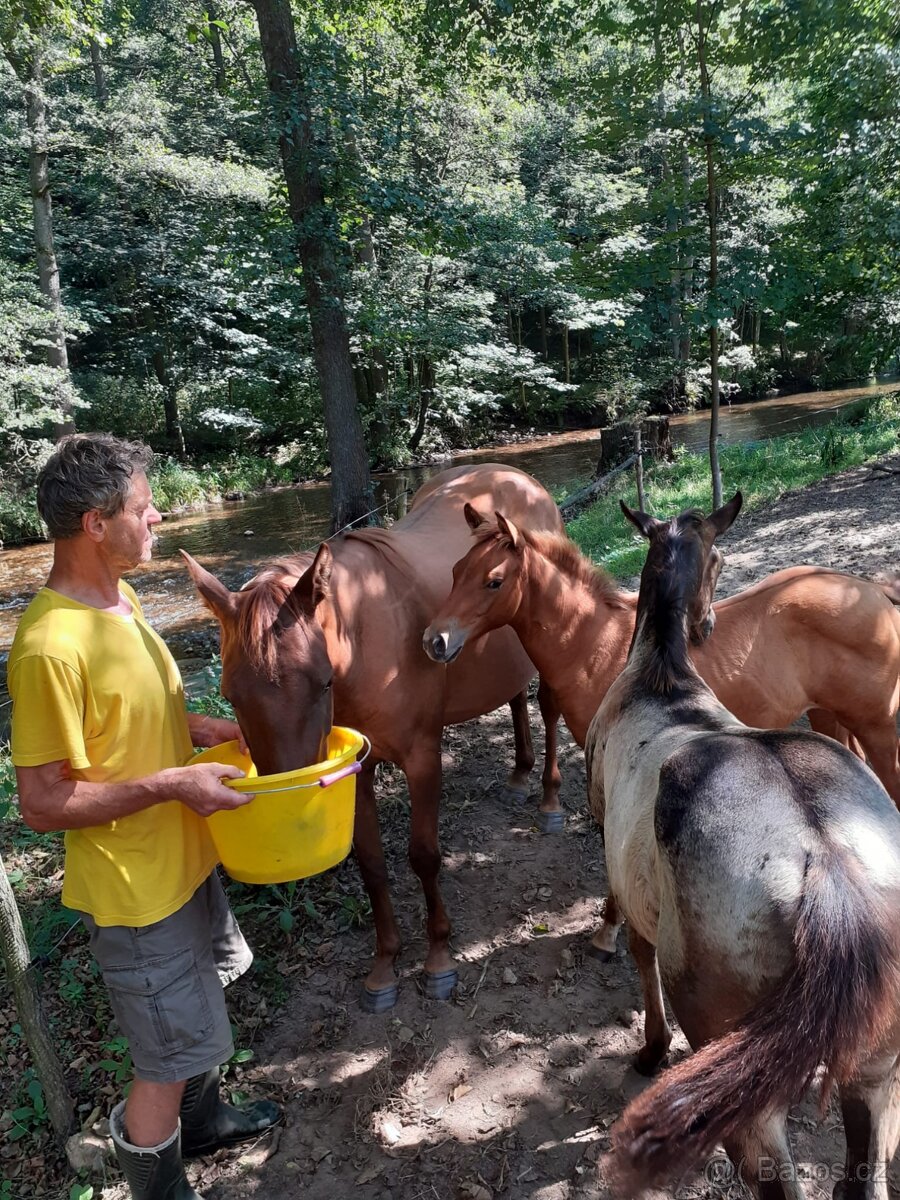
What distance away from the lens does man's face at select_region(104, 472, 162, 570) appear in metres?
1.89

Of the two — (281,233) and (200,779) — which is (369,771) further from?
(281,233)

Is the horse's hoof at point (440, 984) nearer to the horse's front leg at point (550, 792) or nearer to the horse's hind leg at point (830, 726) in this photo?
the horse's front leg at point (550, 792)

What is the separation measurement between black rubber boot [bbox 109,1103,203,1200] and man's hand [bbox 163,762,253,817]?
0.97m

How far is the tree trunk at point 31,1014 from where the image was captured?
7.38 ft

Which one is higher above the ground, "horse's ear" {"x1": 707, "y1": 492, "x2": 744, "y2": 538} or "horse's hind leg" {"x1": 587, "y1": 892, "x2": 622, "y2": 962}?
"horse's ear" {"x1": 707, "y1": 492, "x2": 744, "y2": 538}

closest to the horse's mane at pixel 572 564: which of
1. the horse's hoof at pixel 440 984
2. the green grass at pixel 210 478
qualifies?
the horse's hoof at pixel 440 984

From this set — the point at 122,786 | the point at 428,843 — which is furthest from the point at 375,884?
the point at 122,786

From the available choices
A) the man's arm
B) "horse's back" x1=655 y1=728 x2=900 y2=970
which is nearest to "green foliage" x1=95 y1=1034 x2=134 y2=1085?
the man's arm

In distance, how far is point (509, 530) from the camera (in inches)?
122

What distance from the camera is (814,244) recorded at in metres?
7.66

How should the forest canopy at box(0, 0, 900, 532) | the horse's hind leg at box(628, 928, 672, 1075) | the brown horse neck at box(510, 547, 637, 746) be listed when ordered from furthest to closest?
1. the forest canopy at box(0, 0, 900, 532)
2. the brown horse neck at box(510, 547, 637, 746)
3. the horse's hind leg at box(628, 928, 672, 1075)

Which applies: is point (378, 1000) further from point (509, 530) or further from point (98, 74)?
point (98, 74)

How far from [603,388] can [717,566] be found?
2397cm

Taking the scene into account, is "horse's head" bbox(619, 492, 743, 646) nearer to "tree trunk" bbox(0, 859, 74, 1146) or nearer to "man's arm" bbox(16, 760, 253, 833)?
"man's arm" bbox(16, 760, 253, 833)
